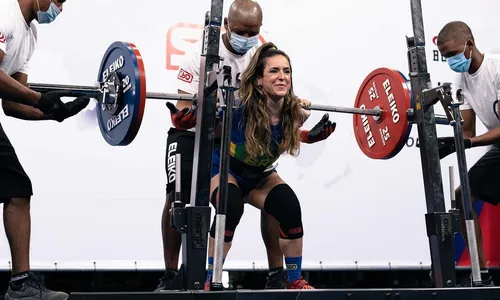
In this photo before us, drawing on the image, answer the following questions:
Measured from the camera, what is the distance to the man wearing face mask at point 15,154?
342cm

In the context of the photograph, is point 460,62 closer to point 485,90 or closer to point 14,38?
point 485,90

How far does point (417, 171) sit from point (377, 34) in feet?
3.12

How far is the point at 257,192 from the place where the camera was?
3924 millimetres

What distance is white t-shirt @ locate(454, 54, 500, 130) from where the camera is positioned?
15.6ft

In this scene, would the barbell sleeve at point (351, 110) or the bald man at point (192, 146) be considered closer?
the bald man at point (192, 146)

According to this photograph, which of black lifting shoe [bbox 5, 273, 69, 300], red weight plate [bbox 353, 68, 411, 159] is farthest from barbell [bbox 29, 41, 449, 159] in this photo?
black lifting shoe [bbox 5, 273, 69, 300]

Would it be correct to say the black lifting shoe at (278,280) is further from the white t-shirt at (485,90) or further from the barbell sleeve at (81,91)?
the white t-shirt at (485,90)

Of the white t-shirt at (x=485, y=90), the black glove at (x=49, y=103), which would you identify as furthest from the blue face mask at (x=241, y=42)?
the white t-shirt at (x=485, y=90)

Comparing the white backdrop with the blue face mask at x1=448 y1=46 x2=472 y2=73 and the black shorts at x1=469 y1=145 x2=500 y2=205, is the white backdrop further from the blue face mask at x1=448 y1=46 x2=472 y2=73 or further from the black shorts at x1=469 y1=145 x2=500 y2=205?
the blue face mask at x1=448 y1=46 x2=472 y2=73

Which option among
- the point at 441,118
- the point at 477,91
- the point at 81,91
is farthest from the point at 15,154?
the point at 477,91

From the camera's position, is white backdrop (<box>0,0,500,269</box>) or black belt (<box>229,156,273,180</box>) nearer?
black belt (<box>229,156,273,180</box>)

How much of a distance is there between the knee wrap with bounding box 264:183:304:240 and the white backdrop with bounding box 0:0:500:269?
1.15 m

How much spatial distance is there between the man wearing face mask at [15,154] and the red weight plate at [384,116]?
166cm

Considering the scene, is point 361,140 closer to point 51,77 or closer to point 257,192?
point 257,192
